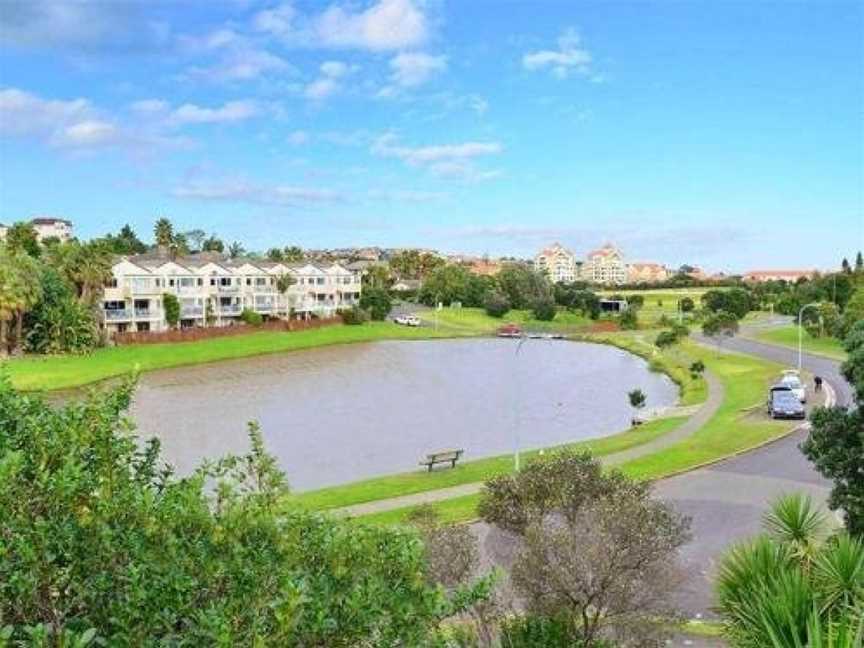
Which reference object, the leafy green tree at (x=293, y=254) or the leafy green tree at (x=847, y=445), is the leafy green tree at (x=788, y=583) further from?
the leafy green tree at (x=293, y=254)

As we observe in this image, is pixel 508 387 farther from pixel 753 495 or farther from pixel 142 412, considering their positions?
pixel 753 495

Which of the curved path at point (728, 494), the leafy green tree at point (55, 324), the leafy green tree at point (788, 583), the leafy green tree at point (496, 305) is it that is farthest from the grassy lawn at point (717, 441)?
the leafy green tree at point (496, 305)

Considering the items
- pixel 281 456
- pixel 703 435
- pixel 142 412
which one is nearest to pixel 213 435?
pixel 281 456

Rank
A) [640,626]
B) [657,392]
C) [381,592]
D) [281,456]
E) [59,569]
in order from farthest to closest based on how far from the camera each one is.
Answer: [657,392]
[281,456]
[640,626]
[381,592]
[59,569]

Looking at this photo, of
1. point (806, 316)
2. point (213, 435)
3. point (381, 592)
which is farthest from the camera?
point (806, 316)

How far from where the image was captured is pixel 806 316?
8988cm

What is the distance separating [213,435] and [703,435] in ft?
72.2

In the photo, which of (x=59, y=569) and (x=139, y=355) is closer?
(x=59, y=569)

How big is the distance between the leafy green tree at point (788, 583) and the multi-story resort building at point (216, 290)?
7688 centimetres

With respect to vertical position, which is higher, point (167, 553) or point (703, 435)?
point (167, 553)

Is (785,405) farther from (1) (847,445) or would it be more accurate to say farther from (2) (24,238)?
(2) (24,238)

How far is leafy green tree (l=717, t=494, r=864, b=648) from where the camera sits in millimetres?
9477

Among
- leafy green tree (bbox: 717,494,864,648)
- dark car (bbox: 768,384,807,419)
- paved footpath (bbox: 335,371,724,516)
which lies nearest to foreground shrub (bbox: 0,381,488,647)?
leafy green tree (bbox: 717,494,864,648)

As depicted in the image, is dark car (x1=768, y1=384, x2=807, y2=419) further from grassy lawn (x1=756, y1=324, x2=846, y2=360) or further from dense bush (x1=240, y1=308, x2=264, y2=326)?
dense bush (x1=240, y1=308, x2=264, y2=326)
